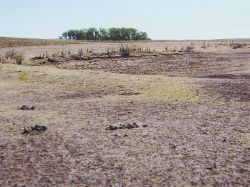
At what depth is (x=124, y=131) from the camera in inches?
384

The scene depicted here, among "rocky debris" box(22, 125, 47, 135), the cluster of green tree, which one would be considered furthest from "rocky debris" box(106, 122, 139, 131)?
the cluster of green tree

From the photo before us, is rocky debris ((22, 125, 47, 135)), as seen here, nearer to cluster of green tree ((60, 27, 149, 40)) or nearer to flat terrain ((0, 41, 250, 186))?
flat terrain ((0, 41, 250, 186))

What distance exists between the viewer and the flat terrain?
7.18m

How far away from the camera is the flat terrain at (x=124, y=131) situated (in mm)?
7180

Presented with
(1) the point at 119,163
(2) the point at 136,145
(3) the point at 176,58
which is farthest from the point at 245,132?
(3) the point at 176,58

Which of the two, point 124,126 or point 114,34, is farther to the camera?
point 114,34

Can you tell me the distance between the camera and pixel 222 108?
483 inches

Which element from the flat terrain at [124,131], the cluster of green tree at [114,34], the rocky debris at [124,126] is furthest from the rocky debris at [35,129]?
the cluster of green tree at [114,34]

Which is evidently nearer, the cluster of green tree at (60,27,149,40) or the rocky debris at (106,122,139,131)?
the rocky debris at (106,122,139,131)

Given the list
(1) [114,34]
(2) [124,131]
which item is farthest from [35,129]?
(1) [114,34]

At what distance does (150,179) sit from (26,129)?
373 centimetres

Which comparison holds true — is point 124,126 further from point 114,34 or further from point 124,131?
point 114,34

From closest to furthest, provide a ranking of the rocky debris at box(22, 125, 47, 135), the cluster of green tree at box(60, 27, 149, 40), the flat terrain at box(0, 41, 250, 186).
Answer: the flat terrain at box(0, 41, 250, 186) < the rocky debris at box(22, 125, 47, 135) < the cluster of green tree at box(60, 27, 149, 40)

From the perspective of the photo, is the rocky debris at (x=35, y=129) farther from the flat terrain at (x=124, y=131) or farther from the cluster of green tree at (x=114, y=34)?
the cluster of green tree at (x=114, y=34)
